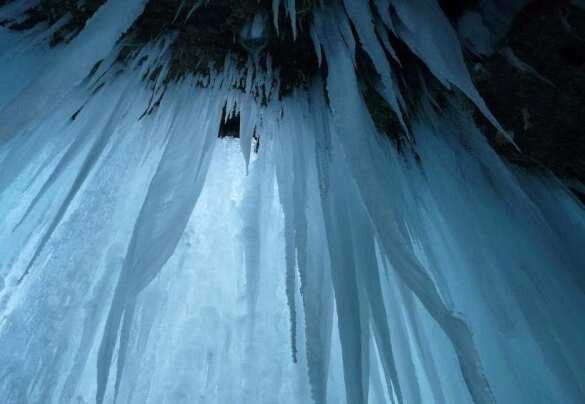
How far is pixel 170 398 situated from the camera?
0.93 metres

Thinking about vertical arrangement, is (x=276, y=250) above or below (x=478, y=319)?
above

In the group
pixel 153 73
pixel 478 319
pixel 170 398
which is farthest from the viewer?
pixel 153 73

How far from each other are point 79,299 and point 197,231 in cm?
31

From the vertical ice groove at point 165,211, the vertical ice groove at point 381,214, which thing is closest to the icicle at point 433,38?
the vertical ice groove at point 381,214

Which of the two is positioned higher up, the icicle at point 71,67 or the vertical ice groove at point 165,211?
the icicle at point 71,67

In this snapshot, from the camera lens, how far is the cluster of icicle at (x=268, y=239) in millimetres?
848

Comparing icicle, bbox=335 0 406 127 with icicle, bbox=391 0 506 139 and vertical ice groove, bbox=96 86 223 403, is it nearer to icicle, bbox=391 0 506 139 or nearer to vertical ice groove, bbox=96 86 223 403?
icicle, bbox=391 0 506 139

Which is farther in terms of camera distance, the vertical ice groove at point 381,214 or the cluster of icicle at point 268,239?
the cluster of icicle at point 268,239

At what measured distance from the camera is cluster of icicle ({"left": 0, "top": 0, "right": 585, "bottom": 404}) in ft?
2.78

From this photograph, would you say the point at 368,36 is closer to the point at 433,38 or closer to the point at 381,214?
the point at 433,38

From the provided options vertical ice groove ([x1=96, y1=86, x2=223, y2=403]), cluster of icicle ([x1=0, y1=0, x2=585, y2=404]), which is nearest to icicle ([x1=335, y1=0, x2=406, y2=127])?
cluster of icicle ([x1=0, y1=0, x2=585, y2=404])

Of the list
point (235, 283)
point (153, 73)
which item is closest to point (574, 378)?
point (235, 283)

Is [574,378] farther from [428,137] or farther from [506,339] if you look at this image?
[428,137]

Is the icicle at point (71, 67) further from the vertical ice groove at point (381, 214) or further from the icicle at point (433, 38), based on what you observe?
the icicle at point (433, 38)
